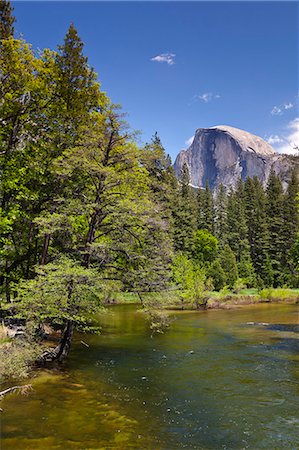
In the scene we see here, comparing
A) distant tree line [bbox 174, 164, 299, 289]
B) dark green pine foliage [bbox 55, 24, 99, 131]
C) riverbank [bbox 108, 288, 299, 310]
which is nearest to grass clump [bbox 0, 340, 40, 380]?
dark green pine foliage [bbox 55, 24, 99, 131]

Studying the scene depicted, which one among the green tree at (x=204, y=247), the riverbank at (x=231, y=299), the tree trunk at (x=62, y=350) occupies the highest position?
the green tree at (x=204, y=247)

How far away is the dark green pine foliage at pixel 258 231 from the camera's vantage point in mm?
65387

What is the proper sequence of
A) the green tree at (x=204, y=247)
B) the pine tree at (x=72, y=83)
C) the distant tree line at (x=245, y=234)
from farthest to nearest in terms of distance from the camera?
the green tree at (x=204, y=247) < the distant tree line at (x=245, y=234) < the pine tree at (x=72, y=83)

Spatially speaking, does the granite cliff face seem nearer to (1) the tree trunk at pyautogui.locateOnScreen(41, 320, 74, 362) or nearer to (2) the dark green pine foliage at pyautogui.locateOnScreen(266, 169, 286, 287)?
(2) the dark green pine foliage at pyautogui.locateOnScreen(266, 169, 286, 287)

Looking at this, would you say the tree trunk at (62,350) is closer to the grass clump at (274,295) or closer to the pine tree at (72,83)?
the pine tree at (72,83)

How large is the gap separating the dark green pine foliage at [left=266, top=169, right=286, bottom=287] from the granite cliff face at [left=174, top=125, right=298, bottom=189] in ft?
289

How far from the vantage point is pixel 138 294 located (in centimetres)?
1565

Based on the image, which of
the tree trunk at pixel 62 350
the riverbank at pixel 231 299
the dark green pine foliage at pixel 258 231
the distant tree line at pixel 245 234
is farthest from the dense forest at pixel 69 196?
the dark green pine foliage at pixel 258 231

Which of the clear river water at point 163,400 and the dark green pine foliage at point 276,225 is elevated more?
the dark green pine foliage at point 276,225

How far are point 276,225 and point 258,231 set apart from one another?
11.7 ft

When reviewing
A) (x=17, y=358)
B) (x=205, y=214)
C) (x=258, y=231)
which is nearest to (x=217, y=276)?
(x=258, y=231)

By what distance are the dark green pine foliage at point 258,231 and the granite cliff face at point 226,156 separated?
8300 centimetres

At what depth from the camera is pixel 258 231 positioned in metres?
70.8

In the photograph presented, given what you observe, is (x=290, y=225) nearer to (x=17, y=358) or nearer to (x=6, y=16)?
(x=6, y=16)
